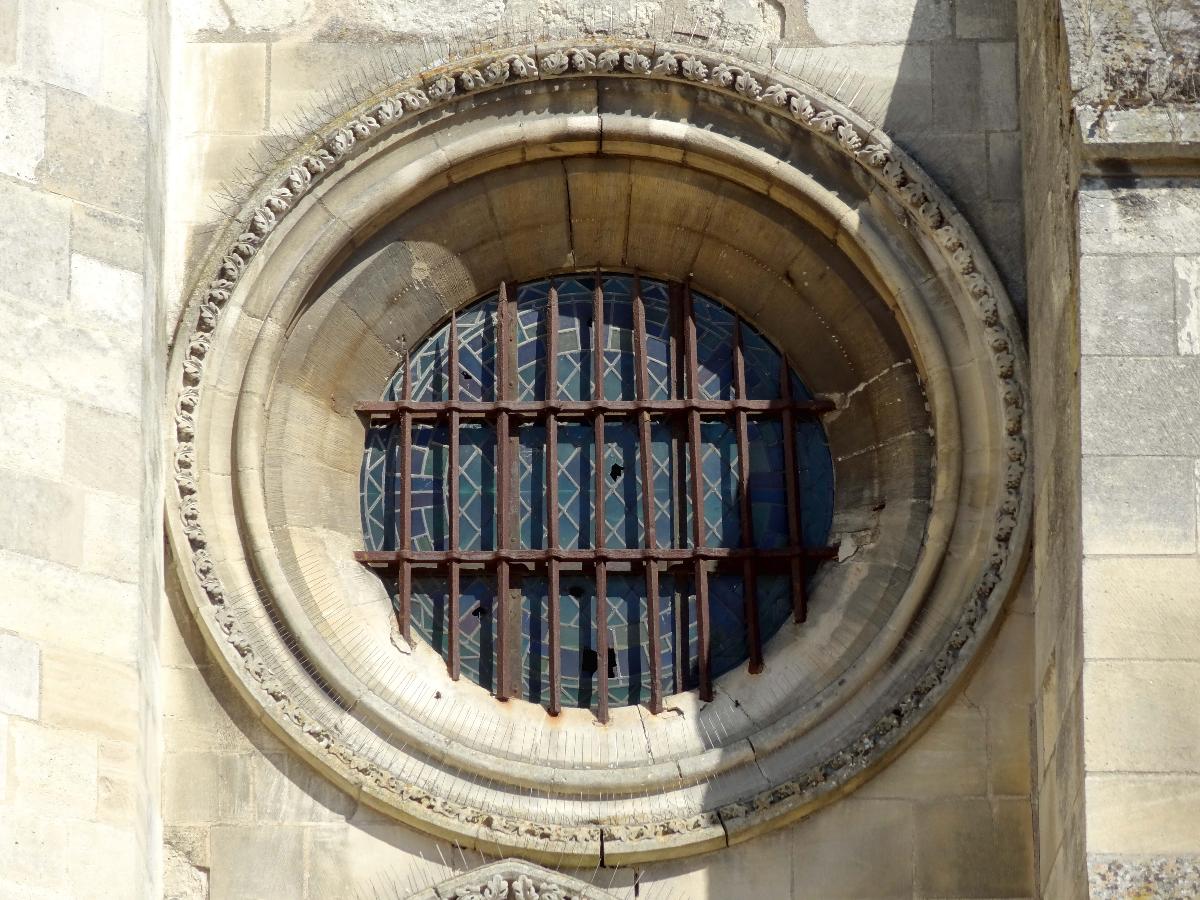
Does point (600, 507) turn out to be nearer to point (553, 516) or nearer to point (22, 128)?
point (553, 516)

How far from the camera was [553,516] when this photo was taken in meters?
11.7

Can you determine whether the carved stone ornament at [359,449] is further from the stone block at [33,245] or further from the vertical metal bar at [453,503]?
the stone block at [33,245]

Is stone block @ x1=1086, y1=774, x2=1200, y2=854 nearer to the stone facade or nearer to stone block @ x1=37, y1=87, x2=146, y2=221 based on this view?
the stone facade

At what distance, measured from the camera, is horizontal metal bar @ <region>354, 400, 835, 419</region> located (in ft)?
38.7

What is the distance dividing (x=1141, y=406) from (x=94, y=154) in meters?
4.15

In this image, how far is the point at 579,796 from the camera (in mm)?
10938

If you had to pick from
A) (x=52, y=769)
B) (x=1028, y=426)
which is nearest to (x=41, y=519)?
(x=52, y=769)

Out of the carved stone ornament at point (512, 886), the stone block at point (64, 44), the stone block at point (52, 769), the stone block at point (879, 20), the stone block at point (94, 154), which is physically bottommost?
the carved stone ornament at point (512, 886)

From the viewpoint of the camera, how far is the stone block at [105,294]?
10.6 m

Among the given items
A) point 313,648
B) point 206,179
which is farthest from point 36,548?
point 206,179

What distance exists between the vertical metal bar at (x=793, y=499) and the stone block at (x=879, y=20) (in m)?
1.42

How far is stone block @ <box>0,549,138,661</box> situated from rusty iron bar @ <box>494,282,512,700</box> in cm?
176

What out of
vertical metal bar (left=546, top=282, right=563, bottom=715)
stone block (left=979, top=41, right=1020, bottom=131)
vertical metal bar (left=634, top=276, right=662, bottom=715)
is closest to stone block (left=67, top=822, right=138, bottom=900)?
vertical metal bar (left=546, top=282, right=563, bottom=715)

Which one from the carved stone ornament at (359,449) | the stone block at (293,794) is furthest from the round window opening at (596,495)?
the stone block at (293,794)
